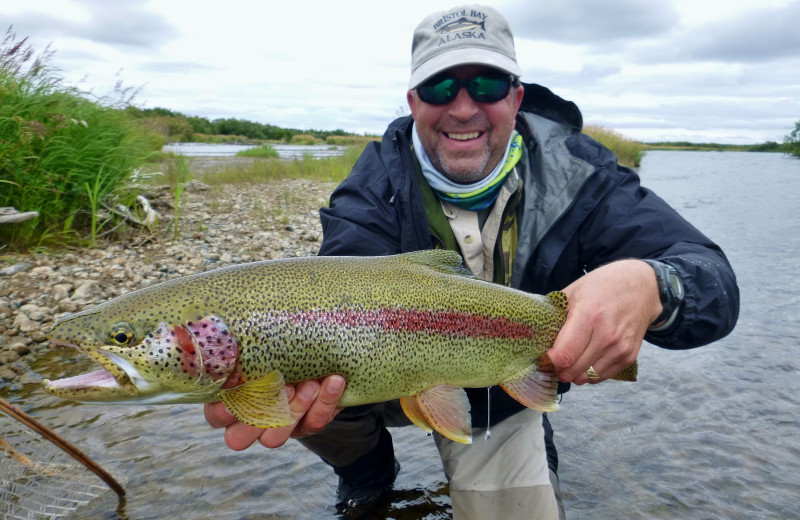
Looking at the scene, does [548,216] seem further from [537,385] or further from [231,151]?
[231,151]

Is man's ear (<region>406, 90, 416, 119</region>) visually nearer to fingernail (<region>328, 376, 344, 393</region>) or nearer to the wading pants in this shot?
the wading pants

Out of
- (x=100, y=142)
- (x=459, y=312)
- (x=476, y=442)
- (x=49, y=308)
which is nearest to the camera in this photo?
(x=459, y=312)

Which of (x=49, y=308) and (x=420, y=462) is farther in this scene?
(x=49, y=308)

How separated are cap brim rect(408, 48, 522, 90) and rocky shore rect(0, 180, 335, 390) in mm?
3827

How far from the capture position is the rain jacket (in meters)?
2.84

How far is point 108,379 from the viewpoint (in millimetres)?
1979

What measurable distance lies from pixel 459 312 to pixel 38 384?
369 centimetres

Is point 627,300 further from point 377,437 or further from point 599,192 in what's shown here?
point 377,437

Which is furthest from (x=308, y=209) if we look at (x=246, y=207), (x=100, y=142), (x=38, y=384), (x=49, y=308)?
(x=38, y=384)

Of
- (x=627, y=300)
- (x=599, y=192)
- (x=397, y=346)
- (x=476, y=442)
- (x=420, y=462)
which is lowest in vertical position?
(x=420, y=462)

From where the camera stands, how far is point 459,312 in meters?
2.46

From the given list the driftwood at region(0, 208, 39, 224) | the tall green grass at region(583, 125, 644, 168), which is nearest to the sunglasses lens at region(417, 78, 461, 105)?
the driftwood at region(0, 208, 39, 224)

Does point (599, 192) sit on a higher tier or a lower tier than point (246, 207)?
higher

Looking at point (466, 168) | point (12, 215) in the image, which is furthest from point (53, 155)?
point (466, 168)
